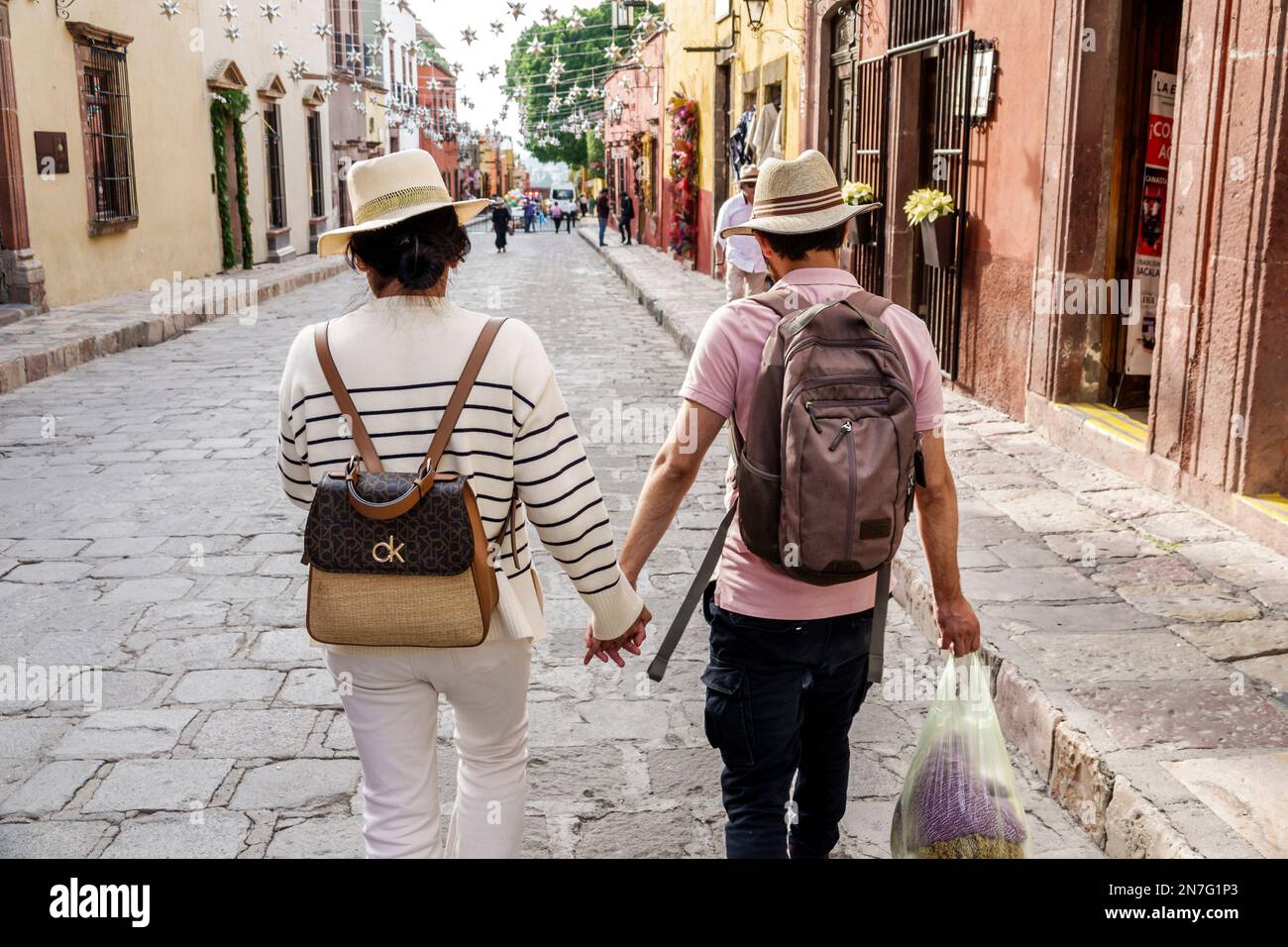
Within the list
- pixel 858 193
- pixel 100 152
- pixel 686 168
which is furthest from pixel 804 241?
pixel 686 168

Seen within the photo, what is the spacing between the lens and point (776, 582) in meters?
2.71

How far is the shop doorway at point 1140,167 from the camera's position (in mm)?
7559

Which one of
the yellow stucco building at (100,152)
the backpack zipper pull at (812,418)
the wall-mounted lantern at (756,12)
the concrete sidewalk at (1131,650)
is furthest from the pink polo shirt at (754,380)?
the wall-mounted lantern at (756,12)

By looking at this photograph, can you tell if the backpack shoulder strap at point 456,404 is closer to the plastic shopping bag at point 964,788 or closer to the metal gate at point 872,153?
the plastic shopping bag at point 964,788

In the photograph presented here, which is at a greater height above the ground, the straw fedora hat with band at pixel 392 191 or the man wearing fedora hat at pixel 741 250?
the straw fedora hat with band at pixel 392 191

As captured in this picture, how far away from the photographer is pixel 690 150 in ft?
81.5

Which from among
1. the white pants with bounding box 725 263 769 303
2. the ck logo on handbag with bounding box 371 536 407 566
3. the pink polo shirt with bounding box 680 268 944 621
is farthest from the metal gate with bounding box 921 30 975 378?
the ck logo on handbag with bounding box 371 536 407 566

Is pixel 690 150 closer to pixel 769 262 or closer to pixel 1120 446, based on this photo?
pixel 1120 446

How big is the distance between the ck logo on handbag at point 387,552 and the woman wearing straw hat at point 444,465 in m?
0.15

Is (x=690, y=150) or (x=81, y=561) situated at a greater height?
(x=690, y=150)

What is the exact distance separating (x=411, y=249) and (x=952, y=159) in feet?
25.8

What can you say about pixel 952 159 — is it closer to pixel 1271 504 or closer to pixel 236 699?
pixel 1271 504
